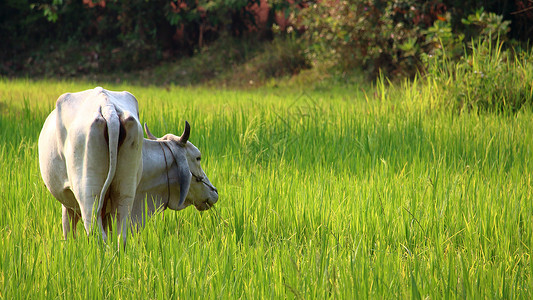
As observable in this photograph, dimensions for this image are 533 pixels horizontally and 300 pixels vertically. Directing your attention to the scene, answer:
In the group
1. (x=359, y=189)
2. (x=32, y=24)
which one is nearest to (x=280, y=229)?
(x=359, y=189)

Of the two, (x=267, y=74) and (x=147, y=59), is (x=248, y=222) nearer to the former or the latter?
(x=267, y=74)

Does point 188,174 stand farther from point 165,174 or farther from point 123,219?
point 123,219

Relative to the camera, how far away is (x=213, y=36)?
40.8ft

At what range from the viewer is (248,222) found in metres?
2.27

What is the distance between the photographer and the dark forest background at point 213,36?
8469 mm

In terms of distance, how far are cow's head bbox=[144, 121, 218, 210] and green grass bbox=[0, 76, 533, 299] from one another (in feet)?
0.40

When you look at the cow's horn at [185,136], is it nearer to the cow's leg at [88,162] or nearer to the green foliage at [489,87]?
the cow's leg at [88,162]

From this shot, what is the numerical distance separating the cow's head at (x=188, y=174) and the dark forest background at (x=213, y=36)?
6477mm

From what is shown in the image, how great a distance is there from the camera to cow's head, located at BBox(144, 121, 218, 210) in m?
1.93

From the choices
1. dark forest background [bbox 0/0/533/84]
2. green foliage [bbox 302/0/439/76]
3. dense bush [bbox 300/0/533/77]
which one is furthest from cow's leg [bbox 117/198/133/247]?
dark forest background [bbox 0/0/533/84]

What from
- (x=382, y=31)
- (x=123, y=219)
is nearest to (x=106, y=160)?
(x=123, y=219)

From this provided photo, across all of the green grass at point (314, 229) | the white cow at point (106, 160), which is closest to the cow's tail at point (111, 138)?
the white cow at point (106, 160)

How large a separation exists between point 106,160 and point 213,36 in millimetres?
11119

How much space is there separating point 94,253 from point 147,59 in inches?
441
